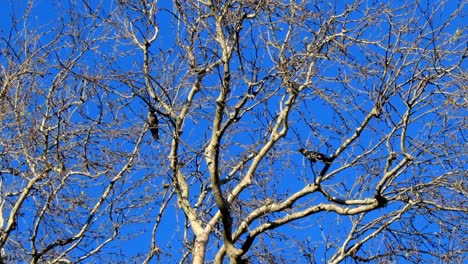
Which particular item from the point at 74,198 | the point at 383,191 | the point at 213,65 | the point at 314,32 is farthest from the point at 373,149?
the point at 74,198

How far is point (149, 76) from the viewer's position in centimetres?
905

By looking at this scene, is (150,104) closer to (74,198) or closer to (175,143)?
(175,143)

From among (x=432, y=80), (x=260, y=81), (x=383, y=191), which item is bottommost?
(x=383, y=191)

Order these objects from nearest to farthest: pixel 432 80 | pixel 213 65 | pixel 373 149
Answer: pixel 432 80, pixel 373 149, pixel 213 65

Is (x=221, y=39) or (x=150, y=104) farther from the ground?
(x=221, y=39)

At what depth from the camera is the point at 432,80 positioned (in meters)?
8.51

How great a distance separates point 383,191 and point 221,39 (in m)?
2.04

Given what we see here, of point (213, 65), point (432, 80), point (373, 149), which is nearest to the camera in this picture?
point (432, 80)

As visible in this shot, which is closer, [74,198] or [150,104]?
[150,104]

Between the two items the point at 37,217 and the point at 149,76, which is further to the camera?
the point at 37,217

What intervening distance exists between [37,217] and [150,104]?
199 cm

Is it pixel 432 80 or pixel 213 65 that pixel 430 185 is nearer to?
pixel 432 80

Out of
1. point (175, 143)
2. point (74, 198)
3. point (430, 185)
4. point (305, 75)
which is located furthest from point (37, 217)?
point (430, 185)

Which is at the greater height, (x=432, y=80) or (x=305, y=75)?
(x=305, y=75)
